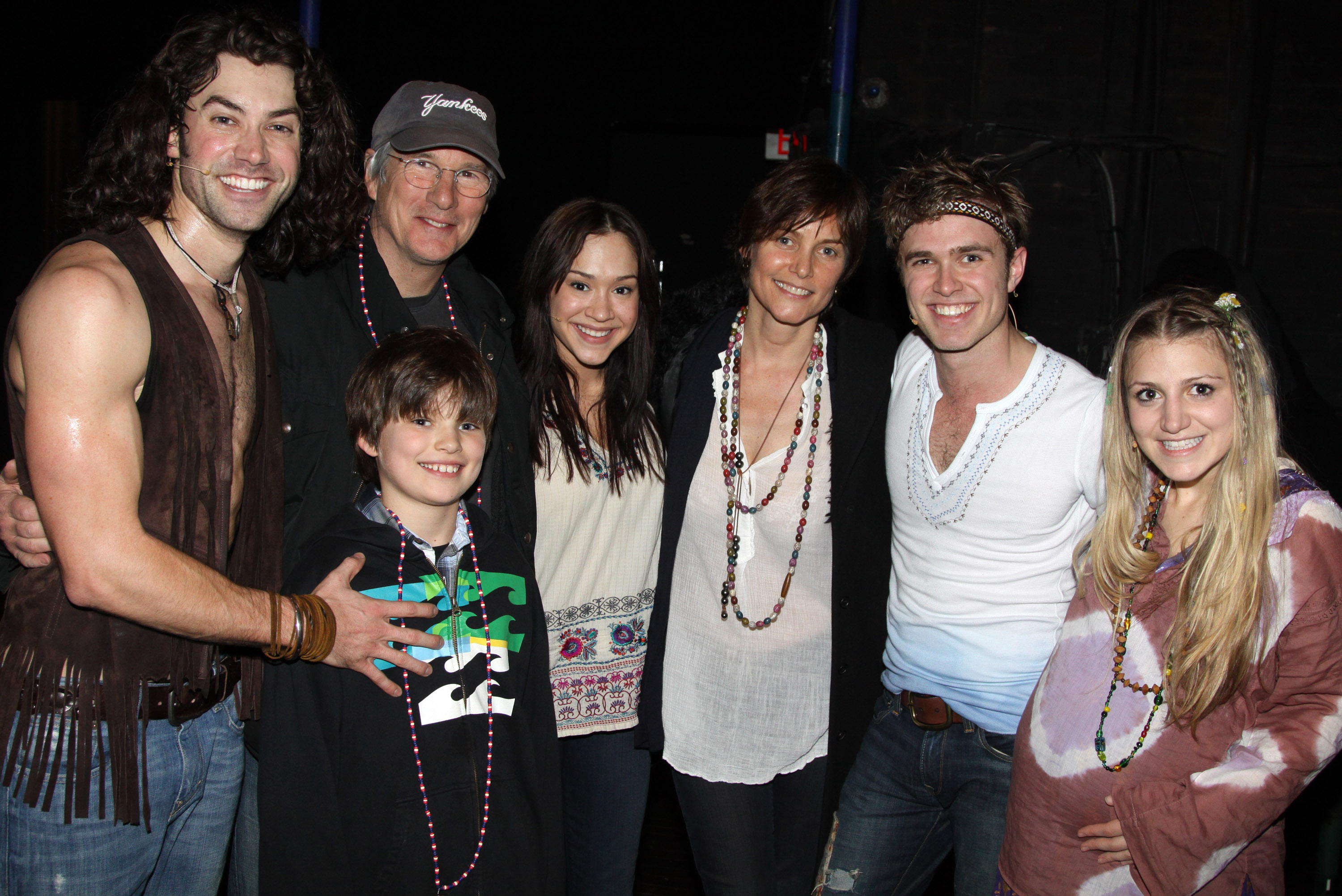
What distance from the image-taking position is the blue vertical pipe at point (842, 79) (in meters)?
3.27

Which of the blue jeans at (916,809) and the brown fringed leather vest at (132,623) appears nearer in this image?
the brown fringed leather vest at (132,623)

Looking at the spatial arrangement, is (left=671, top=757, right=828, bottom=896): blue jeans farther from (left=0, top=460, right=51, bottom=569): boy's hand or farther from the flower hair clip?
(left=0, top=460, right=51, bottom=569): boy's hand

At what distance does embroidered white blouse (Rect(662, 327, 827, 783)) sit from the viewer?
2293 millimetres

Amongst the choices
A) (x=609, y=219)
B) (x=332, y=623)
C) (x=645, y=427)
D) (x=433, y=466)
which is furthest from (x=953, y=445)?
(x=332, y=623)

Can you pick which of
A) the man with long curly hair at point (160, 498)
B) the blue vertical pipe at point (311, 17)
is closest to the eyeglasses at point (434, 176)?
the man with long curly hair at point (160, 498)

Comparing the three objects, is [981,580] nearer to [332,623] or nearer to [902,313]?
[332,623]

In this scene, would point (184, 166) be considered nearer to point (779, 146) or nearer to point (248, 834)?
point (248, 834)

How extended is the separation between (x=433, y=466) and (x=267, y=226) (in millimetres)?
728

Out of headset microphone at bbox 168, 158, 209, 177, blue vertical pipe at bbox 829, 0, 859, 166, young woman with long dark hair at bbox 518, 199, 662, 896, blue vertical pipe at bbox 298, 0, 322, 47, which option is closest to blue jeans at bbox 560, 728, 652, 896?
young woman with long dark hair at bbox 518, 199, 662, 896

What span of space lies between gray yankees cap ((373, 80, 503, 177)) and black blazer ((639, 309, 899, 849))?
88cm

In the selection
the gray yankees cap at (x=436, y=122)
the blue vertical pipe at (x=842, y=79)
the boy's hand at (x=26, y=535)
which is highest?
the blue vertical pipe at (x=842, y=79)

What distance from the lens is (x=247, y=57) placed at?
184 cm

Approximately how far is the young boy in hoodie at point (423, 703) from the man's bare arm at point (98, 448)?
0.26 m

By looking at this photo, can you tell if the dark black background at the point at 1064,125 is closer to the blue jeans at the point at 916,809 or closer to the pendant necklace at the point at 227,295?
the blue jeans at the point at 916,809
